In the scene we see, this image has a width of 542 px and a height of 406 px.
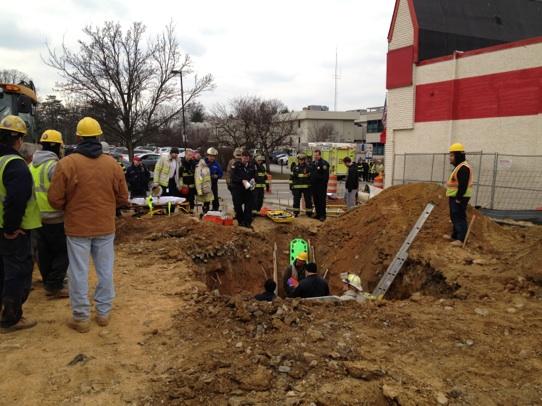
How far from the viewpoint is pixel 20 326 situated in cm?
443

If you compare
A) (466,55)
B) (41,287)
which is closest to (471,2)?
(466,55)

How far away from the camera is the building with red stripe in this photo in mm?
14250

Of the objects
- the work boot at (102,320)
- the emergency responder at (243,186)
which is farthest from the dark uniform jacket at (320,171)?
the work boot at (102,320)

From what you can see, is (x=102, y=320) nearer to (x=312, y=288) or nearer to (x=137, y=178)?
(x=312, y=288)

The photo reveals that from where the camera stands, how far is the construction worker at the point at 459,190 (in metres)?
7.96

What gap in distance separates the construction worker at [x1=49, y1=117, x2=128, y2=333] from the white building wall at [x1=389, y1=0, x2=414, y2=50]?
52.7 feet

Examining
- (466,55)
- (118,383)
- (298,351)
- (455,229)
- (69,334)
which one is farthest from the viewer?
(466,55)

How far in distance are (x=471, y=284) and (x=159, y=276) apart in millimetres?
4586

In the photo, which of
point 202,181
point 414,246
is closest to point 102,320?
point 414,246

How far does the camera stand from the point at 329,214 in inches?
529

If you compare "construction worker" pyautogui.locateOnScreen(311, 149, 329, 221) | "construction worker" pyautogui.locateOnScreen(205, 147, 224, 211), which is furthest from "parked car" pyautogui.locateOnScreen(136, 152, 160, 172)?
"construction worker" pyautogui.locateOnScreen(311, 149, 329, 221)

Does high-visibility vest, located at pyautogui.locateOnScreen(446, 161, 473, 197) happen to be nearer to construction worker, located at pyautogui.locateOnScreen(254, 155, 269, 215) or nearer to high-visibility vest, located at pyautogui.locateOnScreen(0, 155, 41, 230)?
construction worker, located at pyautogui.locateOnScreen(254, 155, 269, 215)

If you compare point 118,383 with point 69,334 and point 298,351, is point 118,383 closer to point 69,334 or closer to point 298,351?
point 69,334

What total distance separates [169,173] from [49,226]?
6348mm
